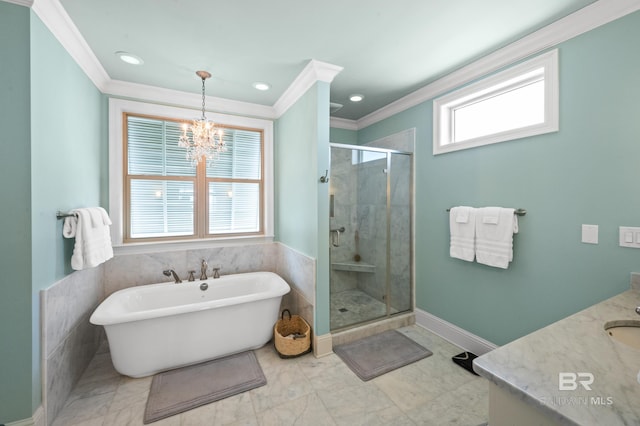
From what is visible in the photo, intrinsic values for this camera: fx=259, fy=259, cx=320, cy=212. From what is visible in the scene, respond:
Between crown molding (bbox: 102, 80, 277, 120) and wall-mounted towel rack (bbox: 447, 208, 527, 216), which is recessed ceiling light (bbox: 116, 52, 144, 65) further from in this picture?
wall-mounted towel rack (bbox: 447, 208, 527, 216)

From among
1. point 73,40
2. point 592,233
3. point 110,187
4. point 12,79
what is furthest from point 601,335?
point 110,187

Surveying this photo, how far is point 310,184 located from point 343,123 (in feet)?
5.81

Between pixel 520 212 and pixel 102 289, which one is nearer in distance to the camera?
pixel 520 212

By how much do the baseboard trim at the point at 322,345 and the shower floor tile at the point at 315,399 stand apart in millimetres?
105

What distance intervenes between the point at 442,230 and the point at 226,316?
7.51ft

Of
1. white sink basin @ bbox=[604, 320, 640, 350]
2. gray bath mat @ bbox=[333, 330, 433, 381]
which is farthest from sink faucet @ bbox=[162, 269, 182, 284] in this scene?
white sink basin @ bbox=[604, 320, 640, 350]

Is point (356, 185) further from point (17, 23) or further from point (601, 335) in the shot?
point (17, 23)

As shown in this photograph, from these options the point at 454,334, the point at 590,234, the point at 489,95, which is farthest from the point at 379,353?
the point at 489,95

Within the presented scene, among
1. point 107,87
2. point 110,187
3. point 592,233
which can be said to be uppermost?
point 107,87

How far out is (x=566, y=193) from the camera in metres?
1.83

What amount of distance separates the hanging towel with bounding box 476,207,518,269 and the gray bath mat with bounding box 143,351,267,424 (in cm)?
212

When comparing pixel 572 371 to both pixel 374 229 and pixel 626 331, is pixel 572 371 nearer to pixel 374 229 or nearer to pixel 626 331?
pixel 626 331

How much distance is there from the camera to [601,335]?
998 mm

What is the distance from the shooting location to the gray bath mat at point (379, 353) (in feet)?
7.27
